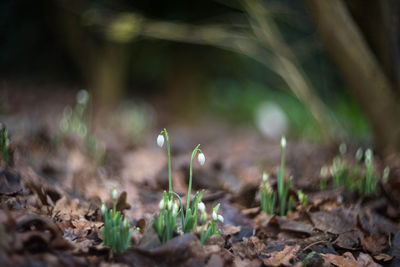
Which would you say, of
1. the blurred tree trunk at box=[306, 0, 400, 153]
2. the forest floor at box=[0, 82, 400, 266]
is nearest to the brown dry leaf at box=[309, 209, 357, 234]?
the forest floor at box=[0, 82, 400, 266]

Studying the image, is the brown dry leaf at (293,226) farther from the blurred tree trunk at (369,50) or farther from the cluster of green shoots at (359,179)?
the blurred tree trunk at (369,50)

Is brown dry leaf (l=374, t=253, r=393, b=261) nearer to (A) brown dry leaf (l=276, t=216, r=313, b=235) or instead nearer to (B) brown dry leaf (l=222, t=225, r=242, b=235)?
(A) brown dry leaf (l=276, t=216, r=313, b=235)

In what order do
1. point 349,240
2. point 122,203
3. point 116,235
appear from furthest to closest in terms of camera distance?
point 122,203, point 349,240, point 116,235

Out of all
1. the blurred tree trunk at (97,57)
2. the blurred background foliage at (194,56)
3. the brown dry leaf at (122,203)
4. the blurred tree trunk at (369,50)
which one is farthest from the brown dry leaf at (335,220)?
the blurred tree trunk at (97,57)

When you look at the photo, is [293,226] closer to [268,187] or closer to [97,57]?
[268,187]

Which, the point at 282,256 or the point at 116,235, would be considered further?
the point at 282,256

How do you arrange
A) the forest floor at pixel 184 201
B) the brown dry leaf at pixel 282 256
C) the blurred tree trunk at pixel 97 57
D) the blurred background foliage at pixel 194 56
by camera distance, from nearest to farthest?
the forest floor at pixel 184 201 < the brown dry leaf at pixel 282 256 < the blurred background foliage at pixel 194 56 < the blurred tree trunk at pixel 97 57

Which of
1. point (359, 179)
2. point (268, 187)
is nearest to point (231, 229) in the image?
point (268, 187)
